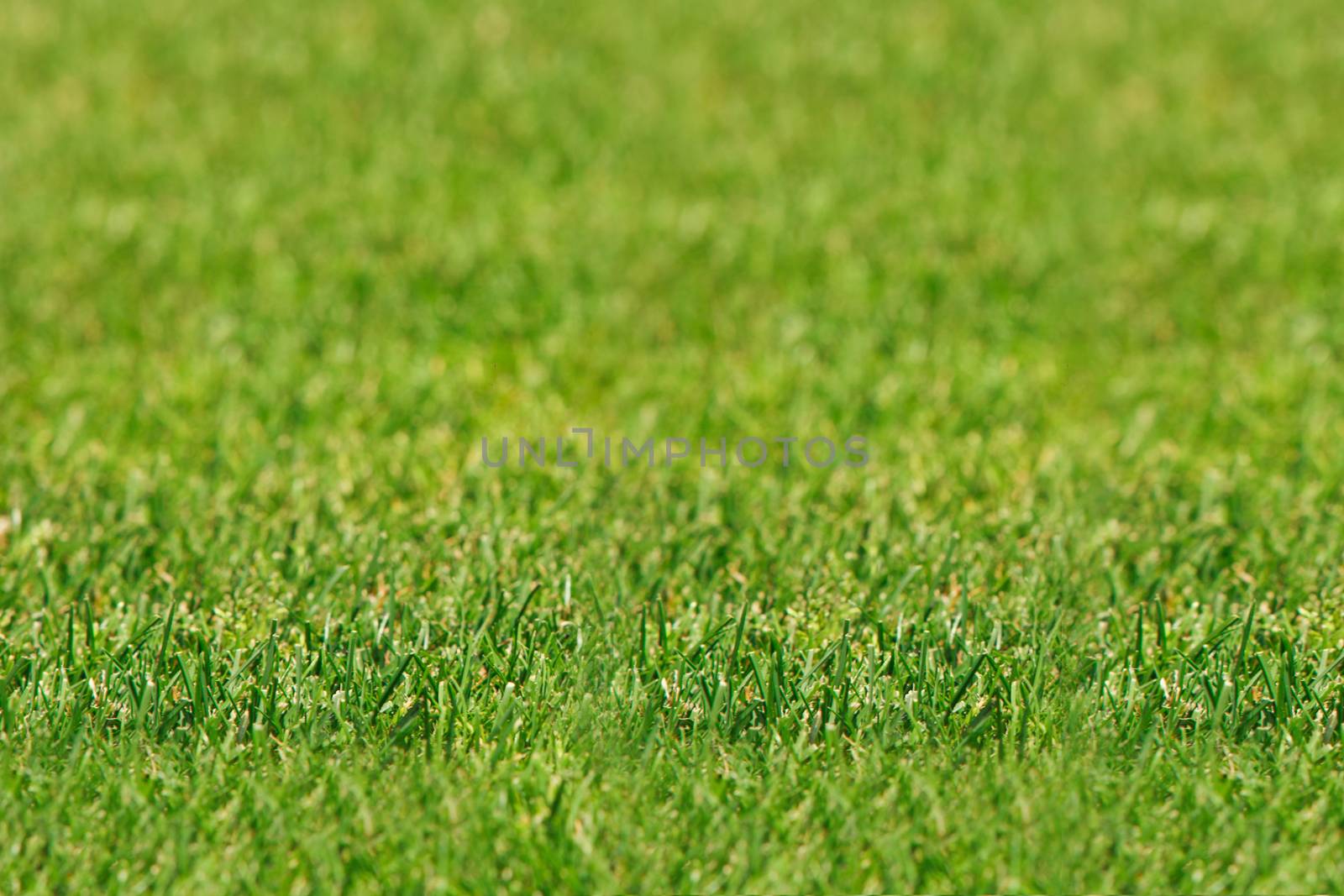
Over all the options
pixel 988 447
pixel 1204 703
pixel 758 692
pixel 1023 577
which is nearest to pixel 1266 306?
pixel 988 447

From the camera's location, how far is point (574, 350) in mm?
4914

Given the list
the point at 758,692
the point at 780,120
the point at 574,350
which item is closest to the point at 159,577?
the point at 758,692

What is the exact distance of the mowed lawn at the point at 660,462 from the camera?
2719 mm

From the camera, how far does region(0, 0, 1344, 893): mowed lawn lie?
2719 millimetres

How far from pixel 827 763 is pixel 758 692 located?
0.25 meters

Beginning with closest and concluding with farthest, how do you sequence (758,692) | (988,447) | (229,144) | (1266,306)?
(758,692) < (988,447) < (1266,306) < (229,144)

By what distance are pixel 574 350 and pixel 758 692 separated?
2.09 metres

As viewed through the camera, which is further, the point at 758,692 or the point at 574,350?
the point at 574,350

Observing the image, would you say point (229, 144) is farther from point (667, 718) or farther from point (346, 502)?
point (667, 718)

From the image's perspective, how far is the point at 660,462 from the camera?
4.23 m

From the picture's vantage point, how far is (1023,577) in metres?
3.54

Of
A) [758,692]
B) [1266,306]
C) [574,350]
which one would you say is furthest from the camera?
[1266,306]

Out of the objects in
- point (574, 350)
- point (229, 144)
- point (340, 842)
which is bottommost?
point (340, 842)

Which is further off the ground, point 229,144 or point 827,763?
point 229,144
